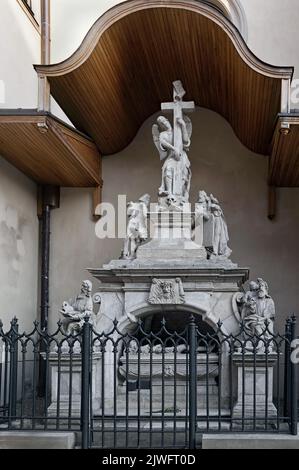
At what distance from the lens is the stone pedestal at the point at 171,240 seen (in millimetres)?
10281

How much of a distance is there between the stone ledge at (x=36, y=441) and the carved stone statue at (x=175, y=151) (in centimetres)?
411

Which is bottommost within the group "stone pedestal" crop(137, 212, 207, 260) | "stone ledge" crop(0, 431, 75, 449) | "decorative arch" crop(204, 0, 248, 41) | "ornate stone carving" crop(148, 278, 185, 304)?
"stone ledge" crop(0, 431, 75, 449)

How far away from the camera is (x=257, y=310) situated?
9.56m

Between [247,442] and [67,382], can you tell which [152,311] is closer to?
[67,382]

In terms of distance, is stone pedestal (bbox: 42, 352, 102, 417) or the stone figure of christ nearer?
stone pedestal (bbox: 42, 352, 102, 417)

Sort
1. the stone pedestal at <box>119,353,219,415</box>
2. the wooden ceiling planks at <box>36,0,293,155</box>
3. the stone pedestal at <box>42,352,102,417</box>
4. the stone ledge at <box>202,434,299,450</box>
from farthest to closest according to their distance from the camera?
1. the wooden ceiling planks at <box>36,0,293,155</box>
2. the stone pedestal at <box>119,353,219,415</box>
3. the stone pedestal at <box>42,352,102,417</box>
4. the stone ledge at <box>202,434,299,450</box>

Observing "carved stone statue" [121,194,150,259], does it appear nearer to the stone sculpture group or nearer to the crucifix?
the stone sculpture group

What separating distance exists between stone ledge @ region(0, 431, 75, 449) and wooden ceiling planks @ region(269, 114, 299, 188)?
485 centimetres

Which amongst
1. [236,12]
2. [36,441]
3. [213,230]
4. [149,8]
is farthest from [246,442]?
[236,12]

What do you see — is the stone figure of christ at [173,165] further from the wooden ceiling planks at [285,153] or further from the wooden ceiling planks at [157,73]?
the wooden ceiling planks at [285,153]

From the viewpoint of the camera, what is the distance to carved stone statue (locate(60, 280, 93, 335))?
9656 millimetres

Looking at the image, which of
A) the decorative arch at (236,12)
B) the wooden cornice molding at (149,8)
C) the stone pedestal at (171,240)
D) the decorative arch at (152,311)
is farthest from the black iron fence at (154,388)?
the decorative arch at (236,12)

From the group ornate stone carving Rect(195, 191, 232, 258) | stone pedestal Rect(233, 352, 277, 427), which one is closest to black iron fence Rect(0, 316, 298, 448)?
stone pedestal Rect(233, 352, 277, 427)

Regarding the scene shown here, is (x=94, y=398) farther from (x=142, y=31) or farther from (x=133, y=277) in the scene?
(x=142, y=31)
